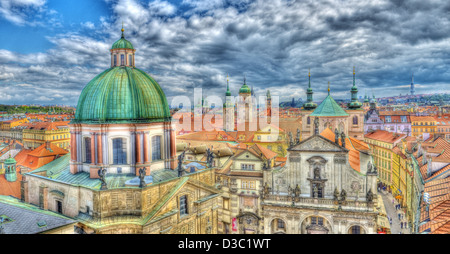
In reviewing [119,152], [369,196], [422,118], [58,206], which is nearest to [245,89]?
[422,118]

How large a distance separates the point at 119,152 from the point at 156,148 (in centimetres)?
284

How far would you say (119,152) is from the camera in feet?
68.6

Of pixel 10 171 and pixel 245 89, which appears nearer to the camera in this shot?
pixel 10 171

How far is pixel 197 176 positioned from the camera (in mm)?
23938

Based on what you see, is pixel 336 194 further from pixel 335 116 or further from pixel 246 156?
pixel 335 116

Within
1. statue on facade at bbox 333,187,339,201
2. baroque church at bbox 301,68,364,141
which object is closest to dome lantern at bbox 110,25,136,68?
statue on facade at bbox 333,187,339,201

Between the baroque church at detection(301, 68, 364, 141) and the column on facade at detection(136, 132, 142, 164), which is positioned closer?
the column on facade at detection(136, 132, 142, 164)

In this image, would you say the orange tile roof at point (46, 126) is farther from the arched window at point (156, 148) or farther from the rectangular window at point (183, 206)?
the rectangular window at point (183, 206)

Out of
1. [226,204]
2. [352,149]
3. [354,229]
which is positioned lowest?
[354,229]

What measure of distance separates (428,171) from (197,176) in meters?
20.7

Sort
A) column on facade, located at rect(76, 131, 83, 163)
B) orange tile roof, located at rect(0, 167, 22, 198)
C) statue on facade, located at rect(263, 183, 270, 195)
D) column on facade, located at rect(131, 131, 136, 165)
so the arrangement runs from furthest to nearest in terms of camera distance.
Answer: statue on facade, located at rect(263, 183, 270, 195) < orange tile roof, located at rect(0, 167, 22, 198) < column on facade, located at rect(76, 131, 83, 163) < column on facade, located at rect(131, 131, 136, 165)

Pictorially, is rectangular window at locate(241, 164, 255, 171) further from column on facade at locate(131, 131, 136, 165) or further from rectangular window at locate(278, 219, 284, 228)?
column on facade at locate(131, 131, 136, 165)

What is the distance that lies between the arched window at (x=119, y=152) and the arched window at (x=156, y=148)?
7.40 ft

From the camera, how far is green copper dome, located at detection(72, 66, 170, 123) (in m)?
20.6
